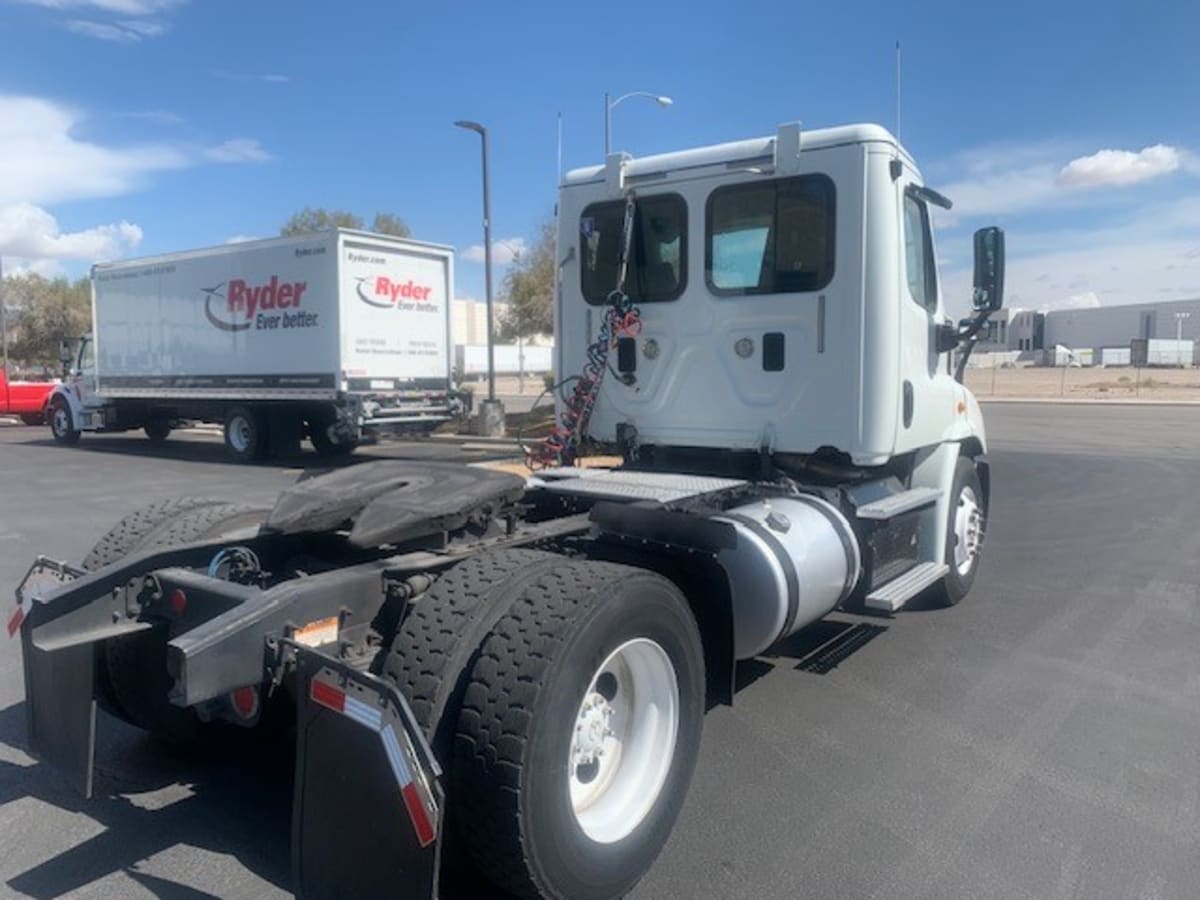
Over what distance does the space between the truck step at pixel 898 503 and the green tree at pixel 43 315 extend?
63.8m

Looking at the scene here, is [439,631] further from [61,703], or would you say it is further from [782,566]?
[782,566]

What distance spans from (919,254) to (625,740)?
3665 millimetres

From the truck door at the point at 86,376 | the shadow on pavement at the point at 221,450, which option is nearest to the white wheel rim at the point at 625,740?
the shadow on pavement at the point at 221,450

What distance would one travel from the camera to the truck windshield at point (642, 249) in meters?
5.53

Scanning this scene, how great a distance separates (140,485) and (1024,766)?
508 inches

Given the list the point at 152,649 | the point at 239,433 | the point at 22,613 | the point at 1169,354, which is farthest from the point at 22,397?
the point at 1169,354

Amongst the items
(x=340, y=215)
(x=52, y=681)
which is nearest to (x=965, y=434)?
(x=52, y=681)

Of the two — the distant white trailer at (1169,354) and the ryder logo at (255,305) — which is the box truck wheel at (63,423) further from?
the distant white trailer at (1169,354)

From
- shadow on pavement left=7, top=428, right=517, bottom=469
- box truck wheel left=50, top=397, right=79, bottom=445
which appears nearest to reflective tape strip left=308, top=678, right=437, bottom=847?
Result: shadow on pavement left=7, top=428, right=517, bottom=469

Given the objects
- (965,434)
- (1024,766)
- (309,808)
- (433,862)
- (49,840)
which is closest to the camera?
(433,862)

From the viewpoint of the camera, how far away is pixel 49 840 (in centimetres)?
338

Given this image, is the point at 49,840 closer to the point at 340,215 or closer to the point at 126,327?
the point at 126,327

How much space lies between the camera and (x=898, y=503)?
5203mm

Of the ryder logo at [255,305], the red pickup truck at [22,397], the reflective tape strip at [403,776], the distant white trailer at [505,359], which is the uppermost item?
the distant white trailer at [505,359]
